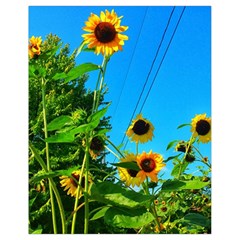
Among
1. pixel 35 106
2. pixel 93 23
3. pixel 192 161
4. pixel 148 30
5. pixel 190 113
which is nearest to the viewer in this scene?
pixel 93 23

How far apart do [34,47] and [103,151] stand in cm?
35

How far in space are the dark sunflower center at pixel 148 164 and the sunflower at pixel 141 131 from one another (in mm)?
179

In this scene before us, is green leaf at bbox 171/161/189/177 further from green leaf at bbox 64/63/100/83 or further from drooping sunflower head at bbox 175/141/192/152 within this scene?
green leaf at bbox 64/63/100/83

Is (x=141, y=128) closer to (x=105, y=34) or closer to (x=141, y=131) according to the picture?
(x=141, y=131)

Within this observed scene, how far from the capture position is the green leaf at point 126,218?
939 millimetres

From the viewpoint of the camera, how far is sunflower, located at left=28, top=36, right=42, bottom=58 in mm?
1191

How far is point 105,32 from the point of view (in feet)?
3.61

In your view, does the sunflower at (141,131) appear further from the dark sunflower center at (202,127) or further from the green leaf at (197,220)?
the green leaf at (197,220)

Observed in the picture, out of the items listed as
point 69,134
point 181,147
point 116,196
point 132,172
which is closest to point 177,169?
point 181,147
